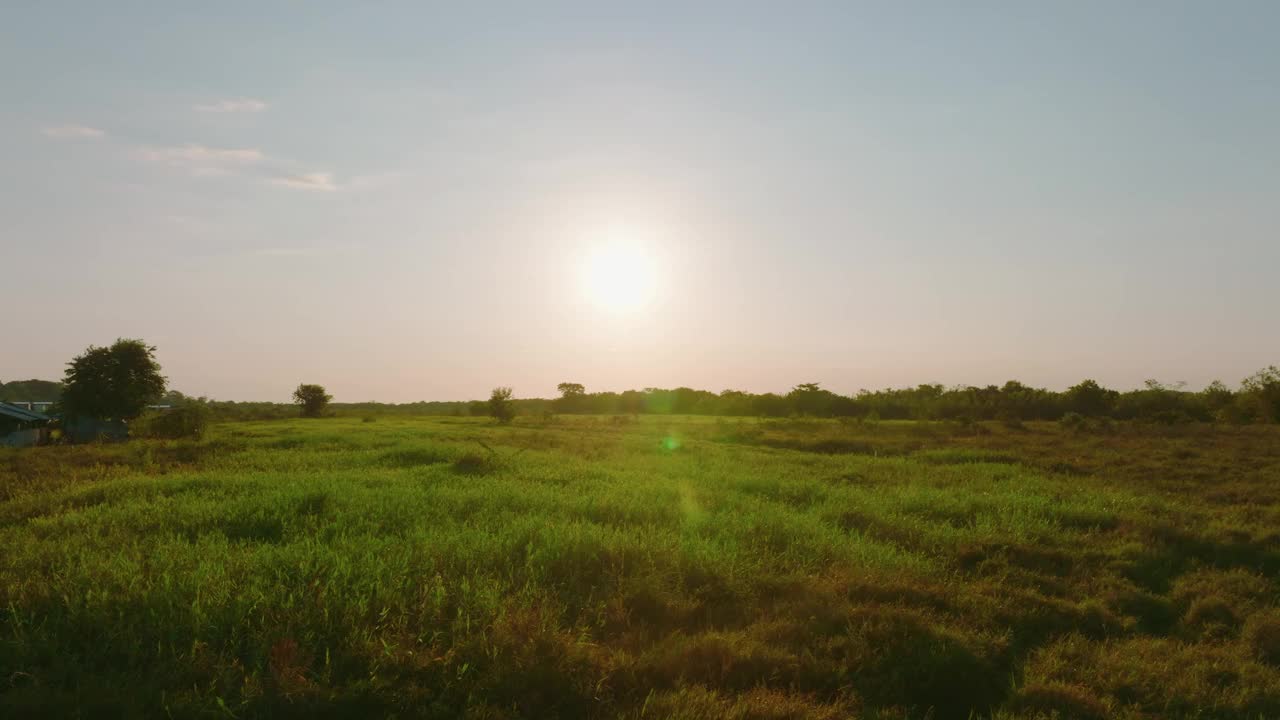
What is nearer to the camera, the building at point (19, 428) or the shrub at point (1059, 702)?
the shrub at point (1059, 702)

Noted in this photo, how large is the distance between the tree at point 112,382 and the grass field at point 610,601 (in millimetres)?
29474

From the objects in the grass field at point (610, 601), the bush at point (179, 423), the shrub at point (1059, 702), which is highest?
the bush at point (179, 423)

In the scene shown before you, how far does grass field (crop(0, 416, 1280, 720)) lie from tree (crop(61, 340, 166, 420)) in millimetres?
29474

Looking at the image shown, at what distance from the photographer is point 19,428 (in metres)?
37.1

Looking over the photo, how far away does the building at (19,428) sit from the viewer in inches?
1419

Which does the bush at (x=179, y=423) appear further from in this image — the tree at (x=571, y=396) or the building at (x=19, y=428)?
the tree at (x=571, y=396)

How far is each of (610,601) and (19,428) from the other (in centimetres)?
4465

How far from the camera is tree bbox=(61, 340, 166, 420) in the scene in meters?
38.3

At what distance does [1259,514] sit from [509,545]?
1548cm

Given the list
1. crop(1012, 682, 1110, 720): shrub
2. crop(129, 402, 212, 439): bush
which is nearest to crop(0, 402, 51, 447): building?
crop(129, 402, 212, 439): bush

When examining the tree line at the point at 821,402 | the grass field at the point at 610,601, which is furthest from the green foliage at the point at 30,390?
the grass field at the point at 610,601

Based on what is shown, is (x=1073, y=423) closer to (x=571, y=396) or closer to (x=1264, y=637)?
(x=1264, y=637)

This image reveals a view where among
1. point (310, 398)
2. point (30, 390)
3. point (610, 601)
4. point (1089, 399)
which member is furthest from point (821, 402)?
point (30, 390)

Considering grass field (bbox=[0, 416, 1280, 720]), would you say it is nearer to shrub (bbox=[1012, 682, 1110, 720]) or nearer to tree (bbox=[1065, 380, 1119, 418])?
shrub (bbox=[1012, 682, 1110, 720])
